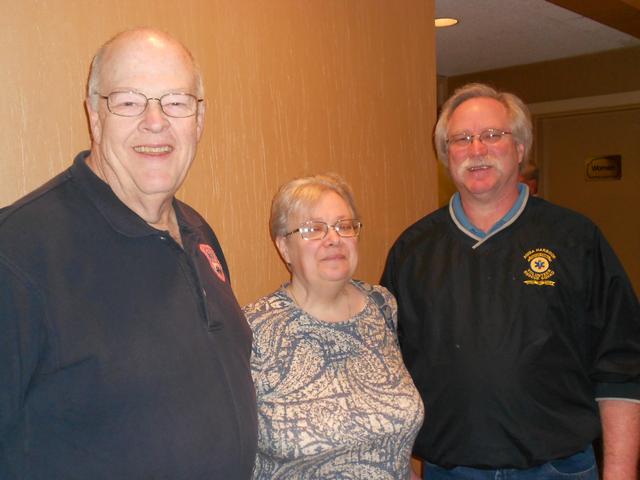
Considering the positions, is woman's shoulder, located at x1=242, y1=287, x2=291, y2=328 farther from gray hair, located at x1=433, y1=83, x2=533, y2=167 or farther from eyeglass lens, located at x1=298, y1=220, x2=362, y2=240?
gray hair, located at x1=433, y1=83, x2=533, y2=167

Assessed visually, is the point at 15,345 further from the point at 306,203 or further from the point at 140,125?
the point at 306,203

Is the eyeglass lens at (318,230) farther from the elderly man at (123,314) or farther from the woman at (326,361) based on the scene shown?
the elderly man at (123,314)

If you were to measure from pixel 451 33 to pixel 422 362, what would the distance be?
3.35m

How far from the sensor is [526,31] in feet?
15.2

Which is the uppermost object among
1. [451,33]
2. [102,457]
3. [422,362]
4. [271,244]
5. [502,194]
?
[451,33]

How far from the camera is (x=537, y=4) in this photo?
3879 millimetres

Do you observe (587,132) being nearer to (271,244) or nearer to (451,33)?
(451,33)

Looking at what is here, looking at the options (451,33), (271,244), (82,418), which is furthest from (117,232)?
(451,33)

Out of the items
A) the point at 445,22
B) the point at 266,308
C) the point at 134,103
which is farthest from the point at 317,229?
the point at 445,22

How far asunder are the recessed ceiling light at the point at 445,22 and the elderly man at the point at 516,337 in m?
2.45

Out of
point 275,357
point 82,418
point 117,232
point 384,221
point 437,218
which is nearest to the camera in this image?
point 82,418

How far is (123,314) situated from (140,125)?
1.17 feet

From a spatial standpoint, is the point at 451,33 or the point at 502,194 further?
the point at 451,33

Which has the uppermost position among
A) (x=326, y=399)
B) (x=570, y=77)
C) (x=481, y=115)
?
(x=570, y=77)
